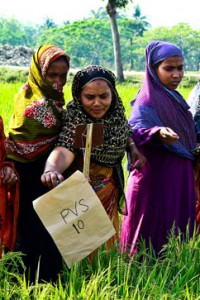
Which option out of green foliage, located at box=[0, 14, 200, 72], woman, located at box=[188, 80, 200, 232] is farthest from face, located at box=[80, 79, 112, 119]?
green foliage, located at box=[0, 14, 200, 72]

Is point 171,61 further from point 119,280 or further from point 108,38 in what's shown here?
point 108,38

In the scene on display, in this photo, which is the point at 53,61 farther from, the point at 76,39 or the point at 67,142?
the point at 76,39

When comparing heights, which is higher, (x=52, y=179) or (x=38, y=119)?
(x=38, y=119)

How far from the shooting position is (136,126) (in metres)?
2.91

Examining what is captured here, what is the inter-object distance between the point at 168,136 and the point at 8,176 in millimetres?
799

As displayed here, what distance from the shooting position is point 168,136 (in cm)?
266

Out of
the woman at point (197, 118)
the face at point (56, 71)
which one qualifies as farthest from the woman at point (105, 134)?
the woman at point (197, 118)

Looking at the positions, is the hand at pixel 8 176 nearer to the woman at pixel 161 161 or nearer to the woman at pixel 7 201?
the woman at pixel 7 201

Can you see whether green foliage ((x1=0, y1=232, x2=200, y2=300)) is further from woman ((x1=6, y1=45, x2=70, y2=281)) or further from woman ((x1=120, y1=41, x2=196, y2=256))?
woman ((x1=120, y1=41, x2=196, y2=256))

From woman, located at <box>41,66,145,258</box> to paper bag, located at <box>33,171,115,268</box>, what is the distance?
0.39 ft

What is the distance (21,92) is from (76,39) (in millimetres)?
51199

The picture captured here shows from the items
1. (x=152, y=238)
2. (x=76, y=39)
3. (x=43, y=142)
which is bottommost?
(x=152, y=238)

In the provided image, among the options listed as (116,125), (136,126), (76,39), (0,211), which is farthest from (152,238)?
(76,39)

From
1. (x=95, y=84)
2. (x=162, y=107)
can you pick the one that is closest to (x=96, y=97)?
(x=95, y=84)
